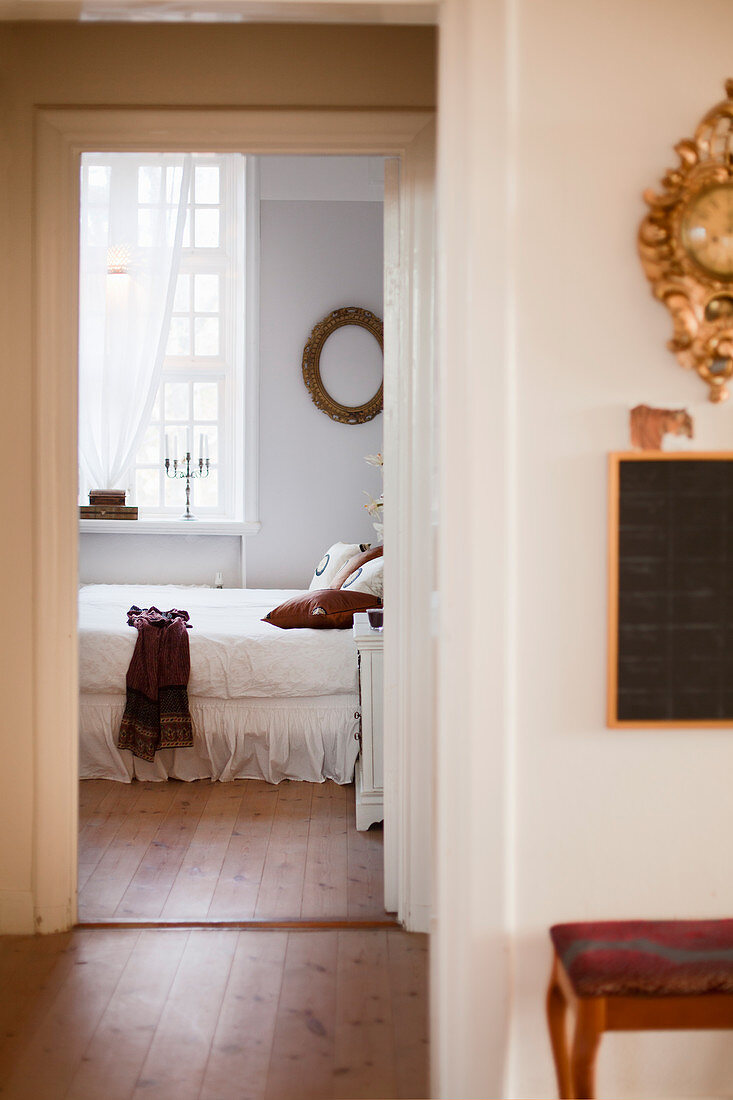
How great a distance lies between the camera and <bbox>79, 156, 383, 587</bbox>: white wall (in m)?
6.58

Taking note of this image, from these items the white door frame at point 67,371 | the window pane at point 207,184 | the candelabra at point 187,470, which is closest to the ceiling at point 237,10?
the white door frame at point 67,371

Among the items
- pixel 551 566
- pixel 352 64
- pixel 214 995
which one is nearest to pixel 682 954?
Answer: pixel 551 566

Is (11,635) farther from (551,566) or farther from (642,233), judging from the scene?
(642,233)

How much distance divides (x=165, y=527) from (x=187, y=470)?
470 mm

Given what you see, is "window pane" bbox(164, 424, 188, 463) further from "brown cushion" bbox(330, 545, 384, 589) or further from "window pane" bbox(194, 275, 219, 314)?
"brown cushion" bbox(330, 545, 384, 589)

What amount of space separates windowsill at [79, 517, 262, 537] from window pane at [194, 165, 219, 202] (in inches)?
87.7

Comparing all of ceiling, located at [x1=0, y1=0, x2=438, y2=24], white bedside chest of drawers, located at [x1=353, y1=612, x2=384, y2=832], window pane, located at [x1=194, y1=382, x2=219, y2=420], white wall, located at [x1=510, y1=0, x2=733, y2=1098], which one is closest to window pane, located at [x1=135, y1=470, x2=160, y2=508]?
window pane, located at [x1=194, y1=382, x2=219, y2=420]

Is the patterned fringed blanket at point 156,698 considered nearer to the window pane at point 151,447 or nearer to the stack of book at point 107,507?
the stack of book at point 107,507

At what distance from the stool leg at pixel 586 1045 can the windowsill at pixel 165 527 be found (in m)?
5.10

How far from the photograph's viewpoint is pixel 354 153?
3.03 metres

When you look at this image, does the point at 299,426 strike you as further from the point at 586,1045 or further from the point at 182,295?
the point at 586,1045

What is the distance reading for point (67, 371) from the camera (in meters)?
3.01

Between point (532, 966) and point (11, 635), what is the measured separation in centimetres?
188

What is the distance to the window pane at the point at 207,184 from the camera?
6723 millimetres
